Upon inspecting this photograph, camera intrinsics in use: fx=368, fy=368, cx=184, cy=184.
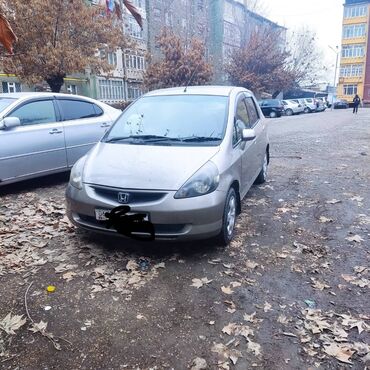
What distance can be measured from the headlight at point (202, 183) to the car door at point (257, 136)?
1704 millimetres

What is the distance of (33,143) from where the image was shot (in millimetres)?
6082

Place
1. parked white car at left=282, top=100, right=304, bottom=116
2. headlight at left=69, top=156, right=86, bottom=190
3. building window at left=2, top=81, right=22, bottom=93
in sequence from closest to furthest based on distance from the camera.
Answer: headlight at left=69, top=156, right=86, bottom=190
building window at left=2, top=81, right=22, bottom=93
parked white car at left=282, top=100, right=304, bottom=116

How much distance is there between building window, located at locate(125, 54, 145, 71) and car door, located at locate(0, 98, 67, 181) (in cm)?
3208

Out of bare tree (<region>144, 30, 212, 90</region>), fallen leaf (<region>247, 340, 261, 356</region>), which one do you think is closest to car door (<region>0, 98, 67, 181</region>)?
fallen leaf (<region>247, 340, 261, 356</region>)

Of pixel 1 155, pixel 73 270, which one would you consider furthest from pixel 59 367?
pixel 1 155

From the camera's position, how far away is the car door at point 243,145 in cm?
465

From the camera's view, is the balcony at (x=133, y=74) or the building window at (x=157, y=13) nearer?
the building window at (x=157, y=13)

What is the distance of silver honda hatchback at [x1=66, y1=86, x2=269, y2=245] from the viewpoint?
3615 millimetres

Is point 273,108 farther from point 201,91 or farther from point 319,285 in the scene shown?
point 319,285

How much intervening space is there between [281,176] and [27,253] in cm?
520

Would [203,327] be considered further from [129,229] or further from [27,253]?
[27,253]

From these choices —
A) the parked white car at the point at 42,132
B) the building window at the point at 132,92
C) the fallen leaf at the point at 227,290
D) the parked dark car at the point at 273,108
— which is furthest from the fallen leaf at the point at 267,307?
the building window at the point at 132,92

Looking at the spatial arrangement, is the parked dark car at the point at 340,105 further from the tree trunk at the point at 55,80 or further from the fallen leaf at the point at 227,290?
the fallen leaf at the point at 227,290

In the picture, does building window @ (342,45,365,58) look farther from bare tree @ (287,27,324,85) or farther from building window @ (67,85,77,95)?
building window @ (67,85,77,95)
